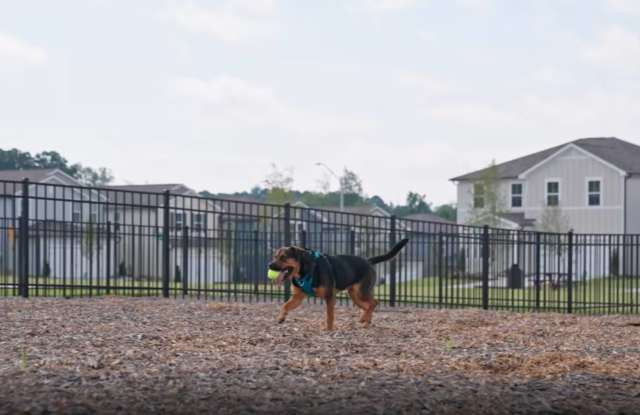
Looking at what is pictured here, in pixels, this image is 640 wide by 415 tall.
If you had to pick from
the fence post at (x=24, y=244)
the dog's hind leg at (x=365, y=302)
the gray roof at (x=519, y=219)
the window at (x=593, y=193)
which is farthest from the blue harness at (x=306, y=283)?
the window at (x=593, y=193)

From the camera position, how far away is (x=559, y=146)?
50.7 metres

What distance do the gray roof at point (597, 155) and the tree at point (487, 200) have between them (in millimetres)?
577

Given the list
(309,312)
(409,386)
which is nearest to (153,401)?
(409,386)

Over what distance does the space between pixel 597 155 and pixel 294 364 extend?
42286 mm

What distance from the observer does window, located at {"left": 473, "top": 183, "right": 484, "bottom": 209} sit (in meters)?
46.9

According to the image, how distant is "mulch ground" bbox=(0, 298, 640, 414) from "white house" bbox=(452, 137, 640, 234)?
3571 cm

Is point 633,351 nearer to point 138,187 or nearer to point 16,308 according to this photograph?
point 16,308

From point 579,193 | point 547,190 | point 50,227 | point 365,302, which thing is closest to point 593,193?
point 579,193

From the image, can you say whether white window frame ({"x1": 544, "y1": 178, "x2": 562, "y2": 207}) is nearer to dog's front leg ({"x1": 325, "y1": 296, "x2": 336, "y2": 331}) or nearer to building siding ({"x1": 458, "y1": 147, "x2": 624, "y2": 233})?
building siding ({"x1": 458, "y1": 147, "x2": 624, "y2": 233})

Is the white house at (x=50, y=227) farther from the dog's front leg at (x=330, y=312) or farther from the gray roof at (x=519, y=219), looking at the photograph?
the gray roof at (x=519, y=219)

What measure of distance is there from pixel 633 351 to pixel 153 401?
5.62 m

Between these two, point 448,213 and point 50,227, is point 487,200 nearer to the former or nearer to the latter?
point 50,227

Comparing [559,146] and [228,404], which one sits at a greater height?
[559,146]

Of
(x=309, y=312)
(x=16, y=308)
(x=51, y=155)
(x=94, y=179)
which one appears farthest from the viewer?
(x=94, y=179)
